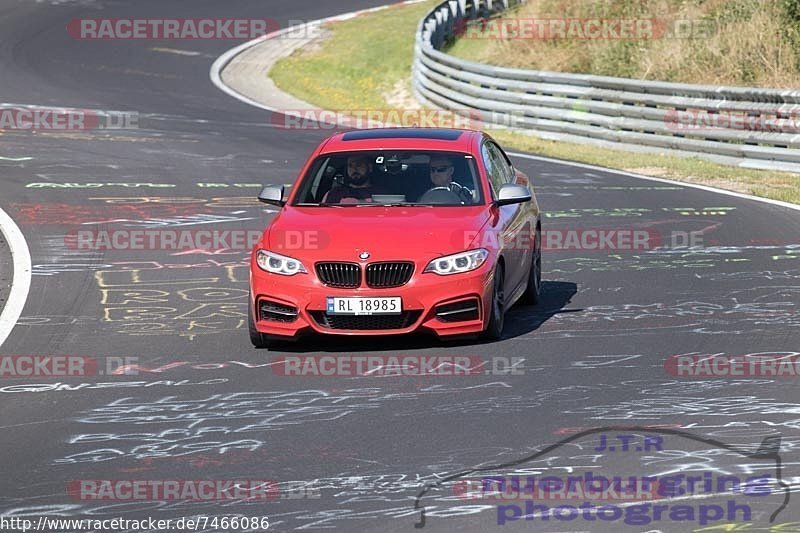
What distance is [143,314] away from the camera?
1301 centimetres

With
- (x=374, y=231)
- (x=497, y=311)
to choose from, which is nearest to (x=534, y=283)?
(x=497, y=311)

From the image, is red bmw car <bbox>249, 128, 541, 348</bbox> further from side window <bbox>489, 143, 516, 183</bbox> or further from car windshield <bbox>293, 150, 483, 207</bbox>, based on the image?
side window <bbox>489, 143, 516, 183</bbox>

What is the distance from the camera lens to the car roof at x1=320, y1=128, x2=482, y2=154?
Answer: 12703mm

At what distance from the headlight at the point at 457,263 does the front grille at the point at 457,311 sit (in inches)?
9.5

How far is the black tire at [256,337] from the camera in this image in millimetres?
11445

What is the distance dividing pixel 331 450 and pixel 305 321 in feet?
9.44

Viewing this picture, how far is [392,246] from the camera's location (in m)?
11.3

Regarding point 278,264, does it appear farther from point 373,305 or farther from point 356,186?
point 356,186

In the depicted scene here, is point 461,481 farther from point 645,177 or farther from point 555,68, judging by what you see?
point 555,68

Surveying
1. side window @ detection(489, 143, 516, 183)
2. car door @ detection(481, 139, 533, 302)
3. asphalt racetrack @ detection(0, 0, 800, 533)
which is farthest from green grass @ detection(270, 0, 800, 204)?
car door @ detection(481, 139, 533, 302)

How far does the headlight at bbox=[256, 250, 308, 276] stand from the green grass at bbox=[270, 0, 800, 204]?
1012 cm

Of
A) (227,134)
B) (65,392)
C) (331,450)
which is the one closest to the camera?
(331,450)

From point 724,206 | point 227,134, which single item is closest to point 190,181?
point 227,134

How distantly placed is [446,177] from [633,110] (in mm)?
14122
